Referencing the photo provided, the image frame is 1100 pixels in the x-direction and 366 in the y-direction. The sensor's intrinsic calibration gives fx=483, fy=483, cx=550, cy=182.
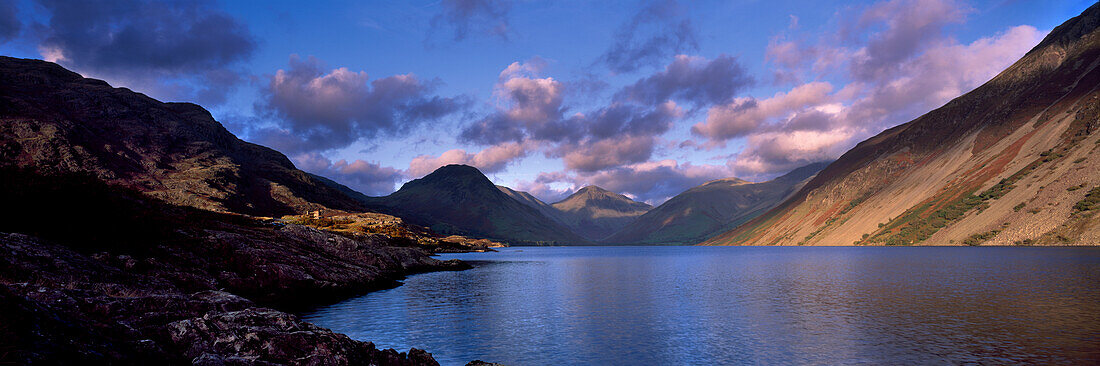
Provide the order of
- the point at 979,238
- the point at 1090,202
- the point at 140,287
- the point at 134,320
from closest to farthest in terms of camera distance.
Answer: the point at 134,320 → the point at 140,287 → the point at 1090,202 → the point at 979,238

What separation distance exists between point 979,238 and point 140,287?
778 ft

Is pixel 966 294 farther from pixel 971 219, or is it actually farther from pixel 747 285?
pixel 971 219

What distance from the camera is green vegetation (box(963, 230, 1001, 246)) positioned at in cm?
17380

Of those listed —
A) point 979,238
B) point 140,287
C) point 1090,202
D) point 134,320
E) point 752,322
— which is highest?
point 1090,202

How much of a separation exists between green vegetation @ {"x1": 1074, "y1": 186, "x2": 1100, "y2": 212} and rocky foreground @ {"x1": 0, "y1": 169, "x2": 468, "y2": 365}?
687 ft

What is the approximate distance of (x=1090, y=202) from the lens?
14688 centimetres

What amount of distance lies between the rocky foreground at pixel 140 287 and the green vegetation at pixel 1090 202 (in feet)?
687

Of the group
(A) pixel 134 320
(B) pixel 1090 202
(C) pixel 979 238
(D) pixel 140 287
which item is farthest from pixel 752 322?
(C) pixel 979 238

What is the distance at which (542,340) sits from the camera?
34094 mm

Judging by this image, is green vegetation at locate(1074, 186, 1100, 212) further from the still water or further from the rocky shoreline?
the rocky shoreline

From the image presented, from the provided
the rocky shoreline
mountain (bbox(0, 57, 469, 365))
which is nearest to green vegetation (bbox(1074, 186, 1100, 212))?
mountain (bbox(0, 57, 469, 365))

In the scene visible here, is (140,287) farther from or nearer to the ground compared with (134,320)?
farther from the ground

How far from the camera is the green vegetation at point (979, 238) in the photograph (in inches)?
6843

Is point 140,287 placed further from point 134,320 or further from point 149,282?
point 134,320
